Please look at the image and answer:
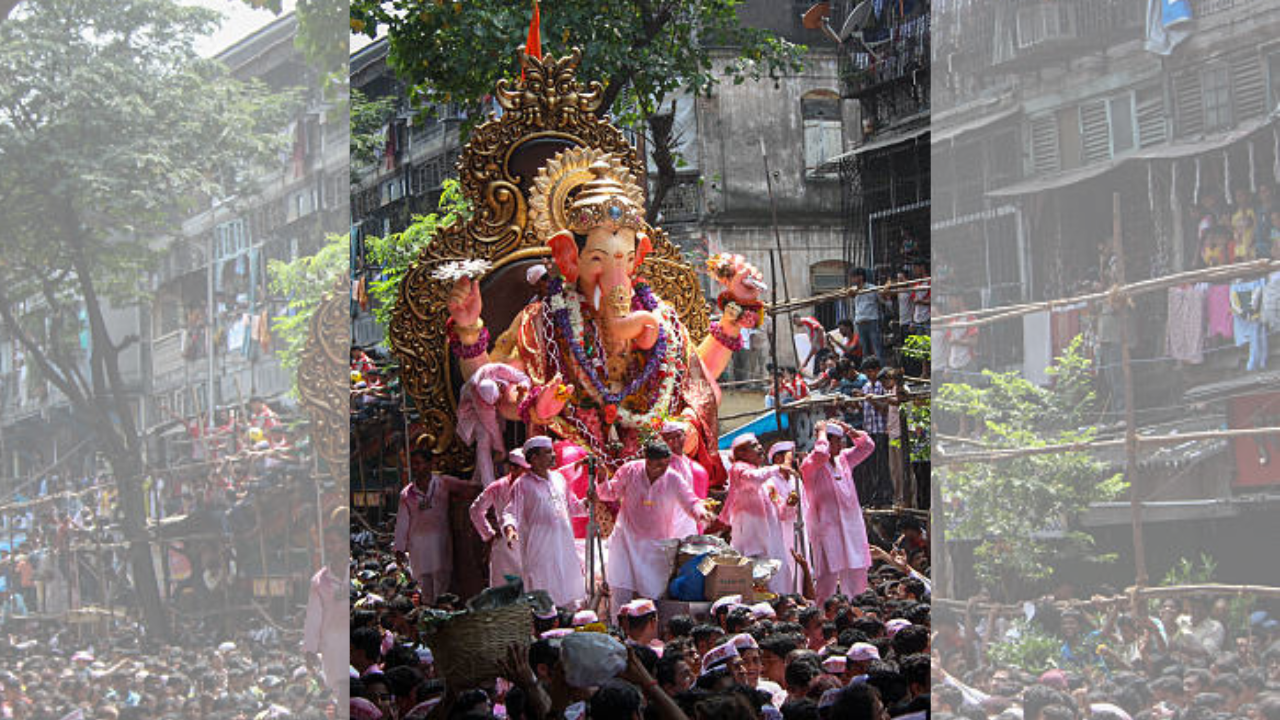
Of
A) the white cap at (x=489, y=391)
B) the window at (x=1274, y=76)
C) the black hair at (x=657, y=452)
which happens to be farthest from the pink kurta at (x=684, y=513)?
the window at (x=1274, y=76)

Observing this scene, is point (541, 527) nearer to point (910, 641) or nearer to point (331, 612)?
point (910, 641)

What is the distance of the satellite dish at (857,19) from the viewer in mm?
18703

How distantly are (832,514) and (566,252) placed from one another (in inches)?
88.8

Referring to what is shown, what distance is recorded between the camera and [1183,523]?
3.56m

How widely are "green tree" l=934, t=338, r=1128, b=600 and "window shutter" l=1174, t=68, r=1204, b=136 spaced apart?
0.52m

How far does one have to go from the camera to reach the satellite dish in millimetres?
18703

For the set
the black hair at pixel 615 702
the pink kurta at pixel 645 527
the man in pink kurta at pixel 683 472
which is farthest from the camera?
the man in pink kurta at pixel 683 472

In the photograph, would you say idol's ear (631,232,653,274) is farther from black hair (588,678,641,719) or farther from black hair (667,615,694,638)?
Result: black hair (588,678,641,719)

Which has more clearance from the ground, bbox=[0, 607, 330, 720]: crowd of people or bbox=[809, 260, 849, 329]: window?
bbox=[809, 260, 849, 329]: window

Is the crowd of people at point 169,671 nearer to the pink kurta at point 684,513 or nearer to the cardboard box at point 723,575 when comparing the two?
the cardboard box at point 723,575

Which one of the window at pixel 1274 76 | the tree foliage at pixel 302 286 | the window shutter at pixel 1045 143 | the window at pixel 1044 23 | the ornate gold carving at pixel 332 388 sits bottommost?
the ornate gold carving at pixel 332 388

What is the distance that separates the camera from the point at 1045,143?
147 inches

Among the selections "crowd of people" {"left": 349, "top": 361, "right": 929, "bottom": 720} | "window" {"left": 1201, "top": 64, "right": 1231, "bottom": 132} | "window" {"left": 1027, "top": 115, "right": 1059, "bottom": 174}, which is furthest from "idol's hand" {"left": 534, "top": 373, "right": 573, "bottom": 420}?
"window" {"left": 1201, "top": 64, "right": 1231, "bottom": 132}

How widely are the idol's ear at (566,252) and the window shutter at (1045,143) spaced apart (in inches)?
213
